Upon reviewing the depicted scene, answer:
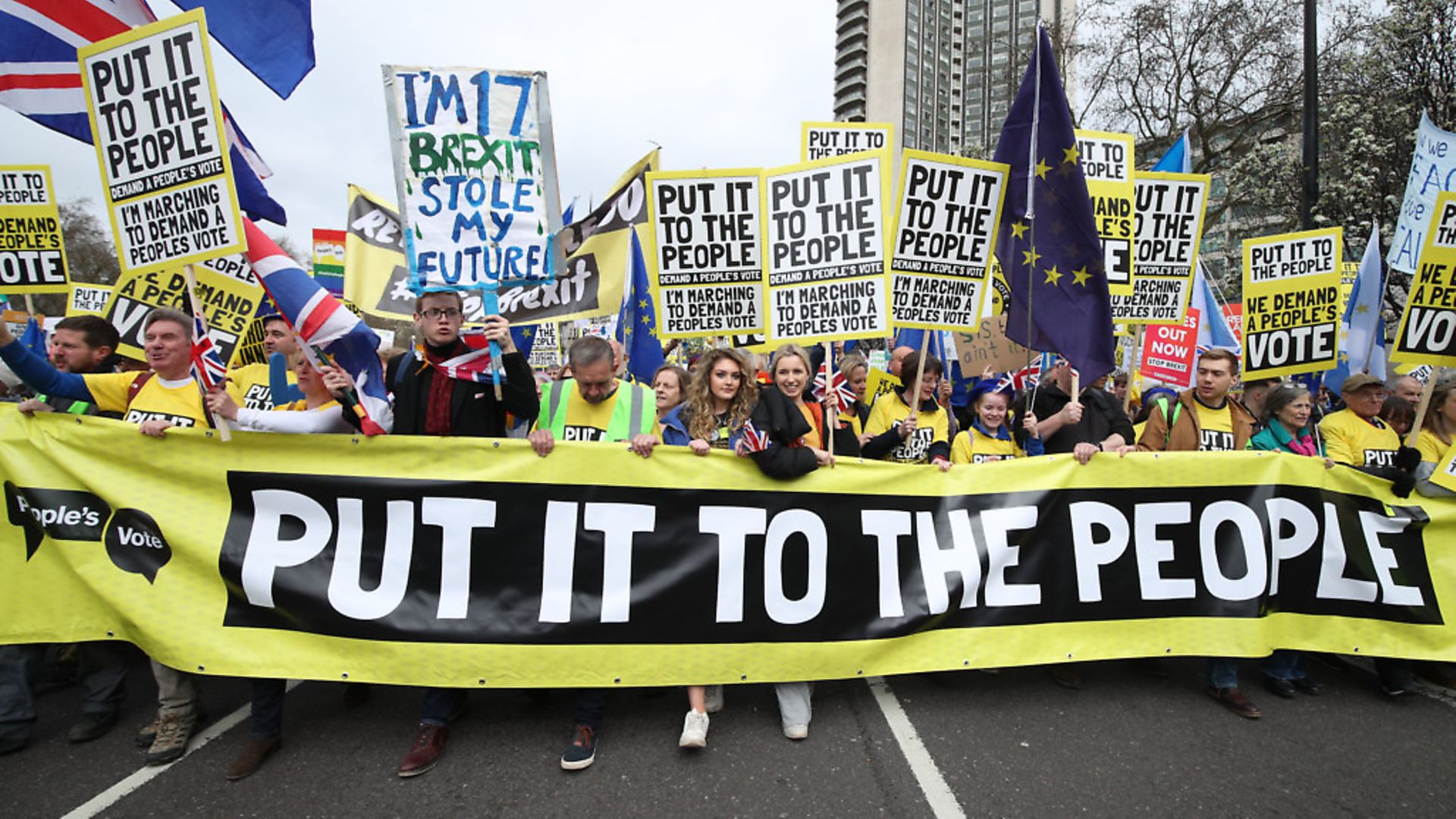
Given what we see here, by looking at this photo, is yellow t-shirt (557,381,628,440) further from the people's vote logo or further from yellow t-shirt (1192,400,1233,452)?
yellow t-shirt (1192,400,1233,452)

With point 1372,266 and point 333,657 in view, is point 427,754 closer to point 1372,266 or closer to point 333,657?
point 333,657

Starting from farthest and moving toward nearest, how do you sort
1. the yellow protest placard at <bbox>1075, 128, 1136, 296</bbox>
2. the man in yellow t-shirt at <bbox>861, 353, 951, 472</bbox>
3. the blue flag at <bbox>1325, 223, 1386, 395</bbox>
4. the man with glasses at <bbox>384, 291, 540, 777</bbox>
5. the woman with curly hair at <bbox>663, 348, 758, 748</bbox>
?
1. the blue flag at <bbox>1325, 223, 1386, 395</bbox>
2. the yellow protest placard at <bbox>1075, 128, 1136, 296</bbox>
3. the man in yellow t-shirt at <bbox>861, 353, 951, 472</bbox>
4. the woman with curly hair at <bbox>663, 348, 758, 748</bbox>
5. the man with glasses at <bbox>384, 291, 540, 777</bbox>

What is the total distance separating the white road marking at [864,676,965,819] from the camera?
2994 millimetres

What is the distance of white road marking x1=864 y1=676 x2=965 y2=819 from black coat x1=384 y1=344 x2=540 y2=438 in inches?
97.0

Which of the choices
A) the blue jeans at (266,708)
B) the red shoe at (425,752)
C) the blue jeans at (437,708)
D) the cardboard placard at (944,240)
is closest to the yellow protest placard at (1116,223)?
the cardboard placard at (944,240)

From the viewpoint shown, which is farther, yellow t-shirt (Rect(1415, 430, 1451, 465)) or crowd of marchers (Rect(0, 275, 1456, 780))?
yellow t-shirt (Rect(1415, 430, 1451, 465))

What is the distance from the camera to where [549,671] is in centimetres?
347

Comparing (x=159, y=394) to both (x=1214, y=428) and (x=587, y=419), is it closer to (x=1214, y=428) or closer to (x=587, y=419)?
(x=587, y=419)

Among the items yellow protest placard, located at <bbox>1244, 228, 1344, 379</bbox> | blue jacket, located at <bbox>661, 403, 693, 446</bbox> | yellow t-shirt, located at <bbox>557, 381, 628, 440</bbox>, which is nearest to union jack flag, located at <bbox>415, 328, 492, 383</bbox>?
yellow t-shirt, located at <bbox>557, 381, 628, 440</bbox>

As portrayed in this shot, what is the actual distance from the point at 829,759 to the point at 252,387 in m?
4.73

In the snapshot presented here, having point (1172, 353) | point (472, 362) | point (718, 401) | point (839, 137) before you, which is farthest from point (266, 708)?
point (1172, 353)

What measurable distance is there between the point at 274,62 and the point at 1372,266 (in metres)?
9.95

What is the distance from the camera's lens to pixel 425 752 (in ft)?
10.7

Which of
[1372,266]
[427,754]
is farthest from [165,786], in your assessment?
[1372,266]
